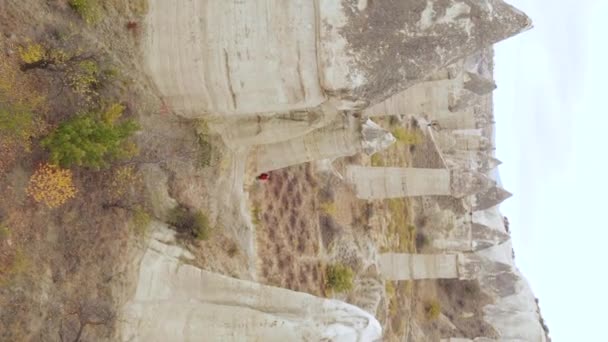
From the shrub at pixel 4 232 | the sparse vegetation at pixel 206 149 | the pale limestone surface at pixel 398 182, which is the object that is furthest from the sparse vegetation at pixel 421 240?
the shrub at pixel 4 232

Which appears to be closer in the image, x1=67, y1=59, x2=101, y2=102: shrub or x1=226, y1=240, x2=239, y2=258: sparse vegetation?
x1=67, y1=59, x2=101, y2=102: shrub

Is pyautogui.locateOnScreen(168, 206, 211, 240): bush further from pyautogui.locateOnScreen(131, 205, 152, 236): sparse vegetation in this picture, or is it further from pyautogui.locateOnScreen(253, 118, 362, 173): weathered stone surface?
pyautogui.locateOnScreen(253, 118, 362, 173): weathered stone surface

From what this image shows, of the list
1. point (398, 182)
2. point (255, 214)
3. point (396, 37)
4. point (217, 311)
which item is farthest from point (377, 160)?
point (217, 311)

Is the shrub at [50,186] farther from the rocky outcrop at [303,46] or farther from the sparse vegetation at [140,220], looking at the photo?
the rocky outcrop at [303,46]

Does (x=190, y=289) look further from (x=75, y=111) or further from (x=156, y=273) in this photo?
(x=75, y=111)

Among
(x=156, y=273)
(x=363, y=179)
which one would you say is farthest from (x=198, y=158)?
(x=363, y=179)

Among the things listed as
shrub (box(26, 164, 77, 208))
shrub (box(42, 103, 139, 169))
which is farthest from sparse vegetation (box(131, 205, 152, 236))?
shrub (box(26, 164, 77, 208))

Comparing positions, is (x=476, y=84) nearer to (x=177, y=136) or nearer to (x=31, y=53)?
(x=177, y=136)
